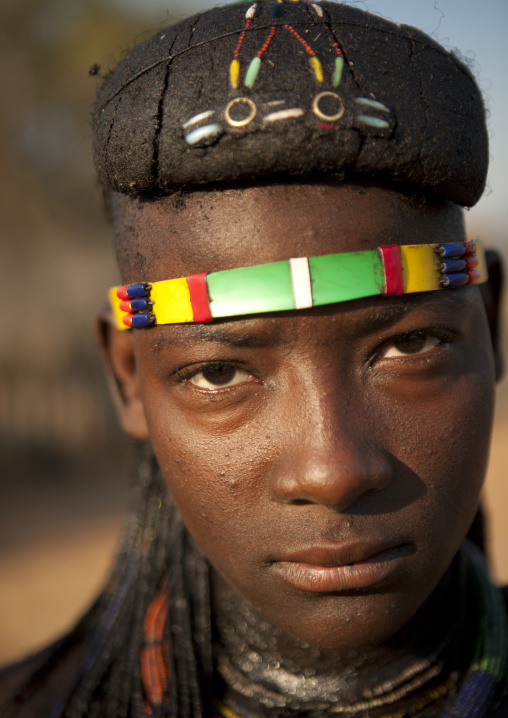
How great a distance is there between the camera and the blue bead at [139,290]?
1.71m

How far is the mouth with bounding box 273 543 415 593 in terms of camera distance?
4.97ft

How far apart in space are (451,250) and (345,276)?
0.32m

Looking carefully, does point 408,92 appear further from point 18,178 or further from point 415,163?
point 18,178

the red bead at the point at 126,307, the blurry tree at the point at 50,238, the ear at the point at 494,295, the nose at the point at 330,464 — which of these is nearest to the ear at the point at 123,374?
the red bead at the point at 126,307

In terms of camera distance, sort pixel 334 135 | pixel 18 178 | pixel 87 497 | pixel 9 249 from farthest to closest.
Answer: pixel 18 178, pixel 9 249, pixel 87 497, pixel 334 135

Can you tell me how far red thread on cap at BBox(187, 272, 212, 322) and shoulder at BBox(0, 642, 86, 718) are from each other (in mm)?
1457

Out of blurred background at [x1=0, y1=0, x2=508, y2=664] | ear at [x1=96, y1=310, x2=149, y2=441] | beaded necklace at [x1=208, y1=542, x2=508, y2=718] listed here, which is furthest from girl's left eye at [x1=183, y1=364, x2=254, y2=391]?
blurred background at [x1=0, y1=0, x2=508, y2=664]

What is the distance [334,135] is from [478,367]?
27.9 inches

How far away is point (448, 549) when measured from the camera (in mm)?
1676

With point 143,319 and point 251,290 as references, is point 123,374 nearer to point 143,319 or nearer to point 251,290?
point 143,319

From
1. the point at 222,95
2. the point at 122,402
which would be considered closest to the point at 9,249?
the point at 122,402

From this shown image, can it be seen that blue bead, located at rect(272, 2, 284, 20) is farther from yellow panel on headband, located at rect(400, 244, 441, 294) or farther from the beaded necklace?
the beaded necklace

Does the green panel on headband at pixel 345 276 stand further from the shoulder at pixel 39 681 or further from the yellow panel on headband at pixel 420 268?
the shoulder at pixel 39 681

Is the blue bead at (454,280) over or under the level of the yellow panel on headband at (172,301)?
under
